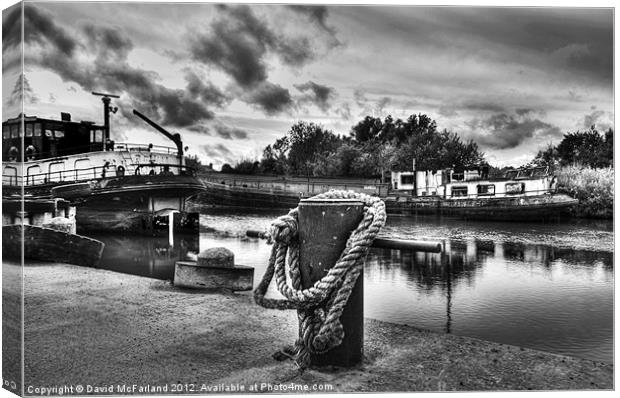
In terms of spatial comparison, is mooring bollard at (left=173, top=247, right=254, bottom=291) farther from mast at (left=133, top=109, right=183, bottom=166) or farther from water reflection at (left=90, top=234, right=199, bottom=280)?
mast at (left=133, top=109, right=183, bottom=166)

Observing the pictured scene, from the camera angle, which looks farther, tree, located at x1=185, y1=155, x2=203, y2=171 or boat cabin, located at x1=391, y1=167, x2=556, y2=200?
boat cabin, located at x1=391, y1=167, x2=556, y2=200

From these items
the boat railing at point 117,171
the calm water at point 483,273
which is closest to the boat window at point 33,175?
the boat railing at point 117,171

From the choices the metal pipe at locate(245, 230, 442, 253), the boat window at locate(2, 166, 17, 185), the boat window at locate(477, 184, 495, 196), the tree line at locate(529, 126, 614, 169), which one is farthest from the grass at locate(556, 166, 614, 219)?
the boat window at locate(2, 166, 17, 185)

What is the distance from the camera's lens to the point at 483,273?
483 centimetres

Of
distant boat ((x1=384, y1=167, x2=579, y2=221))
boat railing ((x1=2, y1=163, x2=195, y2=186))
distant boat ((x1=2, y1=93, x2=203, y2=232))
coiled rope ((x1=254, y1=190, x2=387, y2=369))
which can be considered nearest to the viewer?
coiled rope ((x1=254, y1=190, x2=387, y2=369))

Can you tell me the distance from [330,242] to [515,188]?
2.74 m

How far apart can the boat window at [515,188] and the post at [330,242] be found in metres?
2.51

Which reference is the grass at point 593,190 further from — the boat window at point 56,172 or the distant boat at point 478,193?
the boat window at point 56,172

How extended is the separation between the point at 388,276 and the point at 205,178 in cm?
194

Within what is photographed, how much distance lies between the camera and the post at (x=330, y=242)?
3.21 m

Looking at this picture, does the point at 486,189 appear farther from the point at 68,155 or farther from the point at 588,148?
the point at 68,155

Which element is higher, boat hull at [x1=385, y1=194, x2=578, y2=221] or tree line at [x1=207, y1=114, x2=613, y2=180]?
tree line at [x1=207, y1=114, x2=613, y2=180]

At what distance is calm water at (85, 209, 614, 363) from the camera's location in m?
4.43

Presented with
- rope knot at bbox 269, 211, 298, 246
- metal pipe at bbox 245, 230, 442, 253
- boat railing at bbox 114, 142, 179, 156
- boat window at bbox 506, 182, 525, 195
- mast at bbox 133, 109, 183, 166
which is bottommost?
metal pipe at bbox 245, 230, 442, 253
